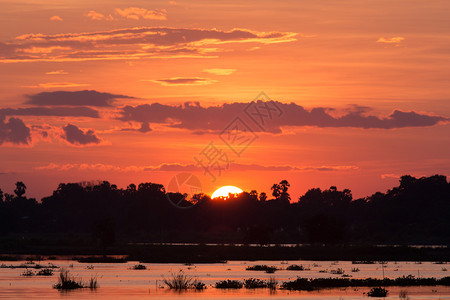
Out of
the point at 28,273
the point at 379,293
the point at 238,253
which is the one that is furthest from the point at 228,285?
the point at 238,253

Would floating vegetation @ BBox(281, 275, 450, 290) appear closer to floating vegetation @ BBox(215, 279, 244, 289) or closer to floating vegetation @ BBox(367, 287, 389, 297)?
floating vegetation @ BBox(215, 279, 244, 289)

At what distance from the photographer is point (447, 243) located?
19862 cm

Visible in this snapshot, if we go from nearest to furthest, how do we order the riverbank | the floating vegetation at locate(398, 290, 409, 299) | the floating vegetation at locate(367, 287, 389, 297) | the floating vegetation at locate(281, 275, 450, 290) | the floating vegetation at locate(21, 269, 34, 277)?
1. the floating vegetation at locate(398, 290, 409, 299)
2. the floating vegetation at locate(367, 287, 389, 297)
3. the floating vegetation at locate(281, 275, 450, 290)
4. the floating vegetation at locate(21, 269, 34, 277)
5. the riverbank

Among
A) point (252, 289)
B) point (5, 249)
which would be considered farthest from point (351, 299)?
point (5, 249)

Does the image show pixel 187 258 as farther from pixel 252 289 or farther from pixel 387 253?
pixel 252 289

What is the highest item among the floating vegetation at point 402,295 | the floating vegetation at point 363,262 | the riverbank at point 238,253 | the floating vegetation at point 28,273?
the riverbank at point 238,253

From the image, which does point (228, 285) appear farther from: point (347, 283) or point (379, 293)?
point (379, 293)

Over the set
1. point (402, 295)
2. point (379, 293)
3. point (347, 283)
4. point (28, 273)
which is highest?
point (28, 273)

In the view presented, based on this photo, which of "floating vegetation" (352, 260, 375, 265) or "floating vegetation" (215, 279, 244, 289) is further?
"floating vegetation" (352, 260, 375, 265)

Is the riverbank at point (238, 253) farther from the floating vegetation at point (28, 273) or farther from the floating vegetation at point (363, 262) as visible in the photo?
the floating vegetation at point (28, 273)

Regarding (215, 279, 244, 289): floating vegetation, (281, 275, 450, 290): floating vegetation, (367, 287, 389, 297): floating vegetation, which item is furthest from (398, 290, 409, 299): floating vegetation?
(215, 279, 244, 289): floating vegetation

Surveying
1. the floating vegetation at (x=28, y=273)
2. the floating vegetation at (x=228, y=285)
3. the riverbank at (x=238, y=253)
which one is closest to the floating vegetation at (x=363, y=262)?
the riverbank at (x=238, y=253)

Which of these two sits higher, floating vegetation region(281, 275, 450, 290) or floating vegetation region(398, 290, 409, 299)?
floating vegetation region(281, 275, 450, 290)

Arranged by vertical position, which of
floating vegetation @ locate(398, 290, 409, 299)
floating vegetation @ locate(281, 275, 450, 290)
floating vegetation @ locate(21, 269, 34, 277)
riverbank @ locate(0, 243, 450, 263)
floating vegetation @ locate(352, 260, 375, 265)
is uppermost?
riverbank @ locate(0, 243, 450, 263)
